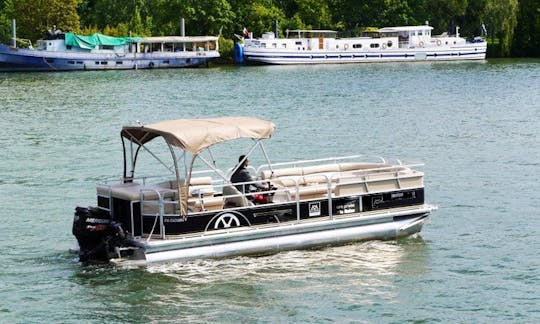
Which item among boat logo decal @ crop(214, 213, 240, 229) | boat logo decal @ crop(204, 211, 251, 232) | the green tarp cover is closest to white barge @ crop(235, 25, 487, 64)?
the green tarp cover

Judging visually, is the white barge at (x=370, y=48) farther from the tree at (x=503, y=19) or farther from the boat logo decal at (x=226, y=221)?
the boat logo decal at (x=226, y=221)

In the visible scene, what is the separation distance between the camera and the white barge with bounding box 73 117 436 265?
22.0 metres

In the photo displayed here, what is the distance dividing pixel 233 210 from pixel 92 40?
79.9 meters

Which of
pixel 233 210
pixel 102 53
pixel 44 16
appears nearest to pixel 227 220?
pixel 233 210

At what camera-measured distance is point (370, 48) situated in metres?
107

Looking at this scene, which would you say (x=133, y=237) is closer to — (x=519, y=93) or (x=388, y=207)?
(x=388, y=207)

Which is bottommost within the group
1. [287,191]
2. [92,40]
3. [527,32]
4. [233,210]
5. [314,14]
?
[233,210]

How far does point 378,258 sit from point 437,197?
24.1 ft

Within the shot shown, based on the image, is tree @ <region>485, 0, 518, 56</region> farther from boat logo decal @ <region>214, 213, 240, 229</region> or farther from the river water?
boat logo decal @ <region>214, 213, 240, 229</region>

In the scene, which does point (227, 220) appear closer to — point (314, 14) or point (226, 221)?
point (226, 221)

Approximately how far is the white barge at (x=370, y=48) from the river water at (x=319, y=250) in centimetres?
3827

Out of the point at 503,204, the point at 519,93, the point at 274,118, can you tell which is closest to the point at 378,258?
the point at 503,204

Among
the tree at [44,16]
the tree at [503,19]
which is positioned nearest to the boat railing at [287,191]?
the tree at [503,19]

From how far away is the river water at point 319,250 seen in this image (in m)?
20.2
